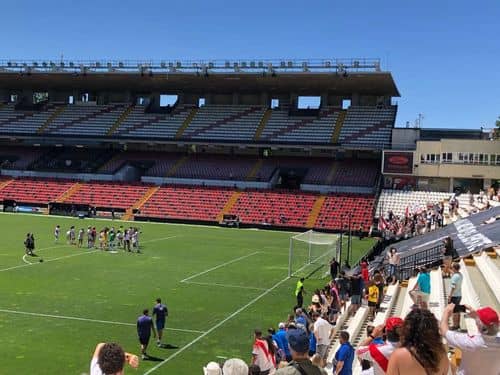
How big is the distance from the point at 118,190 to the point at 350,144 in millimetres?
24584

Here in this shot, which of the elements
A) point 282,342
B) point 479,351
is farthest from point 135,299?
point 479,351

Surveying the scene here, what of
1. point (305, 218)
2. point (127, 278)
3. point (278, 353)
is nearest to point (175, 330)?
point (278, 353)

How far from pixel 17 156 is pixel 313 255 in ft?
162

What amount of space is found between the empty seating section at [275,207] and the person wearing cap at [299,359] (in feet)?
154

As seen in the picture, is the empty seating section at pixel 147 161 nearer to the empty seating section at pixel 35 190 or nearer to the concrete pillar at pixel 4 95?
the empty seating section at pixel 35 190

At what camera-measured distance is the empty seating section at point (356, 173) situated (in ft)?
192

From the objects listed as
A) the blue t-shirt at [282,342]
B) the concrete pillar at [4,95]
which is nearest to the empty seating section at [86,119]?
the concrete pillar at [4,95]

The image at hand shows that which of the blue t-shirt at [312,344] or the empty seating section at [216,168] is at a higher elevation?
the empty seating section at [216,168]

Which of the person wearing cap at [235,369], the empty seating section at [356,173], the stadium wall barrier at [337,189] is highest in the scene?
the empty seating section at [356,173]

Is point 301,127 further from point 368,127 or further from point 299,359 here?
point 299,359

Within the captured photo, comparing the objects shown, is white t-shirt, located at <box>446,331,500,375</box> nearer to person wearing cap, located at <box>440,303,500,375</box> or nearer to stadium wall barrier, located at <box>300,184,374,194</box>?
person wearing cap, located at <box>440,303,500,375</box>

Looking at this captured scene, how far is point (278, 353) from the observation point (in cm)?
1122

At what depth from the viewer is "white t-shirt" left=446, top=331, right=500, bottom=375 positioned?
5.00m

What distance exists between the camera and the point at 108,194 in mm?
59500
